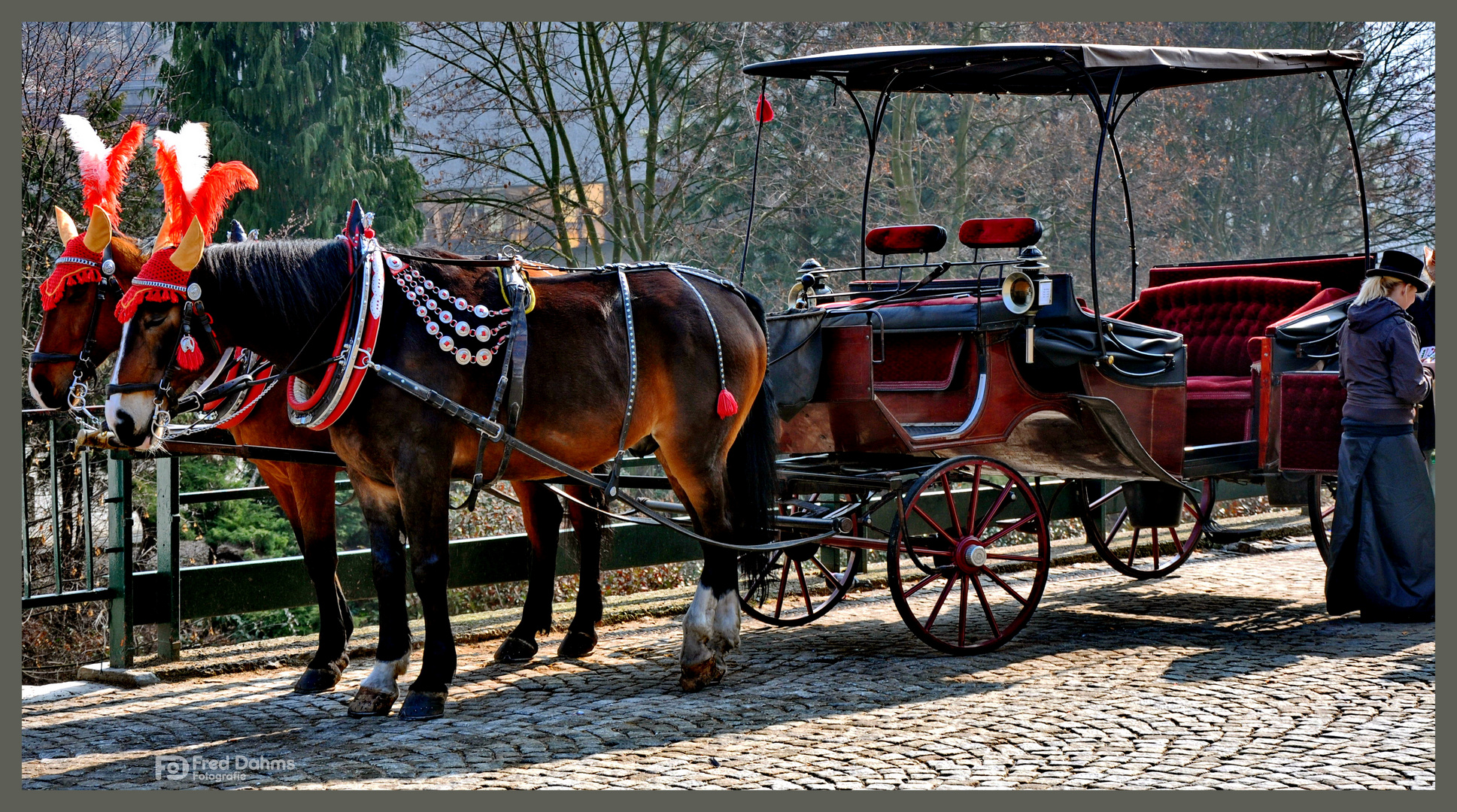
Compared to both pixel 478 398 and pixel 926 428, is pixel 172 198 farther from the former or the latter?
pixel 926 428

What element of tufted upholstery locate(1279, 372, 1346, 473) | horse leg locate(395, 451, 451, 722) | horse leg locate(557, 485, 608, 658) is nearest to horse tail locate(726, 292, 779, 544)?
horse leg locate(557, 485, 608, 658)

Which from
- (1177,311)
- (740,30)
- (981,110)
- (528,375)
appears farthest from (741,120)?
(528,375)

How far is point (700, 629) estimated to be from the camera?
5.41 meters

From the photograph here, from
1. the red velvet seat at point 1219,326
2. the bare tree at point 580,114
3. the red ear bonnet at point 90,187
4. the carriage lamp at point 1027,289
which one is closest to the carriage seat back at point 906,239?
the carriage lamp at point 1027,289

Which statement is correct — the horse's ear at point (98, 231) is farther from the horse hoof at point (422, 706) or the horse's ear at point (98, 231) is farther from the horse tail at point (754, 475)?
the horse tail at point (754, 475)

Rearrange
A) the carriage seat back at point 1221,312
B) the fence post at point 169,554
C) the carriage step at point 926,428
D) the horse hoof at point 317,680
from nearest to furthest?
1. the horse hoof at point 317,680
2. the fence post at point 169,554
3. the carriage step at point 926,428
4. the carriage seat back at point 1221,312

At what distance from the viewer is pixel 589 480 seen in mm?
5113

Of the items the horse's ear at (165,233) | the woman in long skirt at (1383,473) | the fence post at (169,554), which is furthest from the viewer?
the woman in long skirt at (1383,473)

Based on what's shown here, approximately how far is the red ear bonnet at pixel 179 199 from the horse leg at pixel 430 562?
98 cm

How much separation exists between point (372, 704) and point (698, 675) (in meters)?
1.25

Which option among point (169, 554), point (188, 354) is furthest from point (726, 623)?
point (169, 554)

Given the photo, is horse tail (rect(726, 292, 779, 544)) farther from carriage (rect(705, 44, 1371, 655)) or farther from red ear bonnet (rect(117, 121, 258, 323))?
red ear bonnet (rect(117, 121, 258, 323))

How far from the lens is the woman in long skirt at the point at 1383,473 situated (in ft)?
20.5

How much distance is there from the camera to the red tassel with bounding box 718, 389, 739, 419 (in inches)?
212
